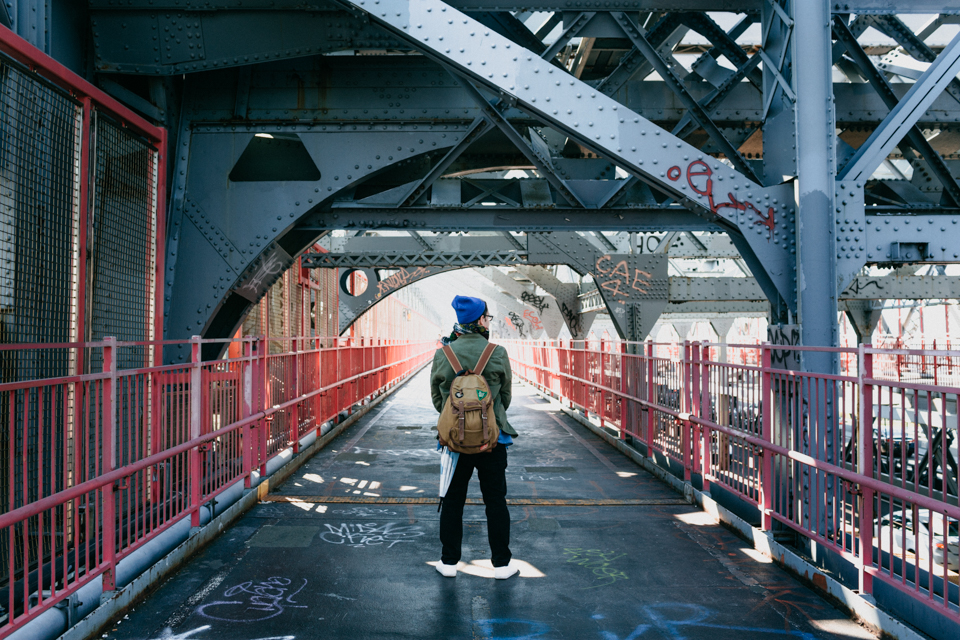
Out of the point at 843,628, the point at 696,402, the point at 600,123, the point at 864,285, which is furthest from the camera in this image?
the point at 864,285

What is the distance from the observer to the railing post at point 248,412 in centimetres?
756

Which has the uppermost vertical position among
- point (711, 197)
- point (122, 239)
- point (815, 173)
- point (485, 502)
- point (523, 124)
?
point (523, 124)

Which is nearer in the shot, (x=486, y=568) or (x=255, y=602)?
(x=255, y=602)

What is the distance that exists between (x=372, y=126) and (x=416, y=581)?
5613mm

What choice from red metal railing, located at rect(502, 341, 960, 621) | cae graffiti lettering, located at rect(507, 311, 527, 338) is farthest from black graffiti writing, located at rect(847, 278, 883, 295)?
cae graffiti lettering, located at rect(507, 311, 527, 338)

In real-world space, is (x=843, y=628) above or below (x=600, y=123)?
below

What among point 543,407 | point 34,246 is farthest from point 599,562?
point 543,407

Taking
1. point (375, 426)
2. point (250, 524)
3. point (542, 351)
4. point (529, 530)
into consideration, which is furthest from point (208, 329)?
point (542, 351)

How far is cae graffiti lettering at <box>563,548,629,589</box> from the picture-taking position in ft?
17.1

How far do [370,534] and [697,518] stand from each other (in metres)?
3.13

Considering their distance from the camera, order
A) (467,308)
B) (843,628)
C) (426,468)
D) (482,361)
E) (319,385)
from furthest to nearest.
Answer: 1. (319,385)
2. (426,468)
3. (467,308)
4. (482,361)
5. (843,628)

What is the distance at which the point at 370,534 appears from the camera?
20.9ft

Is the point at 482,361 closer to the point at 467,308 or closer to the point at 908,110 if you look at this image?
the point at 467,308

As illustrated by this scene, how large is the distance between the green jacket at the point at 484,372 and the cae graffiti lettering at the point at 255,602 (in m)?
1.60
